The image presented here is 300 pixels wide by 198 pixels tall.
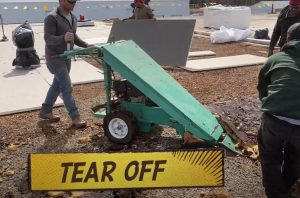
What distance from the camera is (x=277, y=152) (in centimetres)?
311

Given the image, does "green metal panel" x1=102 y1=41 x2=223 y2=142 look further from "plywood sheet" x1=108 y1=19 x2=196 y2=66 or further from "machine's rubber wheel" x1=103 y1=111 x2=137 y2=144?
"plywood sheet" x1=108 y1=19 x2=196 y2=66

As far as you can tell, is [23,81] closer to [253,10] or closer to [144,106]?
[144,106]

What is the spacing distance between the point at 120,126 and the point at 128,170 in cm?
157

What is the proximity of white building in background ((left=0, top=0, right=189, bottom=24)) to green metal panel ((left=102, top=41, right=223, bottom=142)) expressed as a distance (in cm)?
1977

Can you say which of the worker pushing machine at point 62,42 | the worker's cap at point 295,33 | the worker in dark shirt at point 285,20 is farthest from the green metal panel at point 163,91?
the worker in dark shirt at point 285,20

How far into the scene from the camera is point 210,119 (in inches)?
169

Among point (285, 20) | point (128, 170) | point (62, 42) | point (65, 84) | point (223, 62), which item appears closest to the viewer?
point (128, 170)

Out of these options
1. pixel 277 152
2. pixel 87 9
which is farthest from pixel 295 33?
pixel 87 9

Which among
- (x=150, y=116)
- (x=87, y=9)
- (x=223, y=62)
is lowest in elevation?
(x=223, y=62)

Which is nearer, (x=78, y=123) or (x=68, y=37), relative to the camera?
(x=68, y=37)

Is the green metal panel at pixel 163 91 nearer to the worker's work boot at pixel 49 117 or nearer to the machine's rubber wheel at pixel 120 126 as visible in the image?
the machine's rubber wheel at pixel 120 126

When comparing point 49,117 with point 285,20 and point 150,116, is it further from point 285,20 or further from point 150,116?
point 285,20

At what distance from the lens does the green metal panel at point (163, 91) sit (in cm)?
400

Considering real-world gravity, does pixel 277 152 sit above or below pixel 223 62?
above
